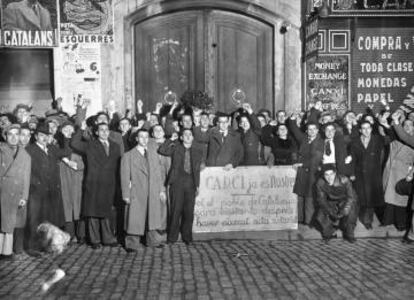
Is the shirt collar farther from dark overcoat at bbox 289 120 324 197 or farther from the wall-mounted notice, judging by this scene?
dark overcoat at bbox 289 120 324 197

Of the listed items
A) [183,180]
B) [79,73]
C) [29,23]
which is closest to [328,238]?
[183,180]

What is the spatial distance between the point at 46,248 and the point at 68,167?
1281mm

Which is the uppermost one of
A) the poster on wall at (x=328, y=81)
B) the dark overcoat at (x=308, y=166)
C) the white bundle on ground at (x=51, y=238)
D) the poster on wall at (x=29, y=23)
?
the poster on wall at (x=29, y=23)

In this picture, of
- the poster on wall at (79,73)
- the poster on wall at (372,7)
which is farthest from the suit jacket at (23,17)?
the poster on wall at (372,7)

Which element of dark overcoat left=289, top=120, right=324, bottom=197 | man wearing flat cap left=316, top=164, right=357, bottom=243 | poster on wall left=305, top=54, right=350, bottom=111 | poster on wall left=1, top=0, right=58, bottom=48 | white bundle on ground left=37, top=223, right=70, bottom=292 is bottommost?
white bundle on ground left=37, top=223, right=70, bottom=292

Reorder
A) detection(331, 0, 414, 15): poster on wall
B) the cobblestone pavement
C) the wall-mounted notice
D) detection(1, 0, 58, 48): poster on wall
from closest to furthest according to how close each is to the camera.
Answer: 1. the cobblestone pavement
2. the wall-mounted notice
3. detection(1, 0, 58, 48): poster on wall
4. detection(331, 0, 414, 15): poster on wall

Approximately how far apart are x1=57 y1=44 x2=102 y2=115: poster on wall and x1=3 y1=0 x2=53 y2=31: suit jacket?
0.79 metres

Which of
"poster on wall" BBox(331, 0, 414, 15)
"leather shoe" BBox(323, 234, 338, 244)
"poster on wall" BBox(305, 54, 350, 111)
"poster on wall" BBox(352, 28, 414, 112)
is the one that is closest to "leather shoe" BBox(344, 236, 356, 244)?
"leather shoe" BBox(323, 234, 338, 244)

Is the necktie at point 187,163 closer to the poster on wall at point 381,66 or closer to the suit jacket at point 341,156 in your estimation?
the suit jacket at point 341,156

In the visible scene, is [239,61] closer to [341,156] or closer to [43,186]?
[341,156]

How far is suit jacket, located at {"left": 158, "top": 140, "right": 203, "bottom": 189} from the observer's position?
9.49 meters

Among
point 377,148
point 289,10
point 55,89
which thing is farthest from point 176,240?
point 289,10

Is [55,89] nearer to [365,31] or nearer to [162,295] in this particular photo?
[365,31]

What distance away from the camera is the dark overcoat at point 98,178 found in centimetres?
928
